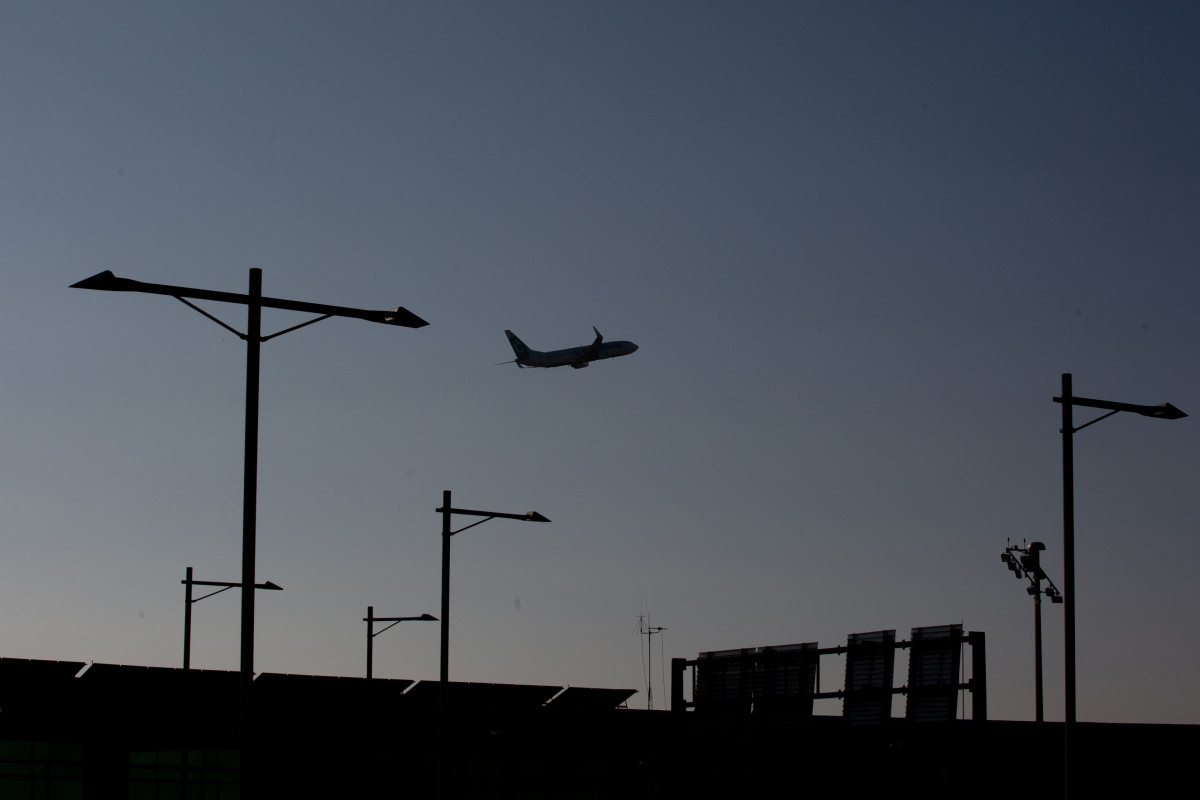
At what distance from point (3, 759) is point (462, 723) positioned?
14.9 meters

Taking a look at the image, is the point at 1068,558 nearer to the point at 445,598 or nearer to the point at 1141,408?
the point at 1141,408

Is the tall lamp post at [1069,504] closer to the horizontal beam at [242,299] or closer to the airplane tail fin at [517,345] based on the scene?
the horizontal beam at [242,299]

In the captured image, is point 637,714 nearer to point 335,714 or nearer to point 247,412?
point 335,714

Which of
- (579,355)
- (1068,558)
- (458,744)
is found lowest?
(458,744)

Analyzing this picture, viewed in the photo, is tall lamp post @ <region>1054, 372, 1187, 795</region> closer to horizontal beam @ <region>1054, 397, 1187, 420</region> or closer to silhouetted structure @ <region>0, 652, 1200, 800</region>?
horizontal beam @ <region>1054, 397, 1187, 420</region>

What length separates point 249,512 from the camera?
22.1 meters

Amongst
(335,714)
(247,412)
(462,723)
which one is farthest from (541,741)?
(247,412)

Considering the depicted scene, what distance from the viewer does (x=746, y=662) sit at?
39812mm

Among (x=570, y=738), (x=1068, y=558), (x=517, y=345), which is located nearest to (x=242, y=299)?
(x=1068, y=558)

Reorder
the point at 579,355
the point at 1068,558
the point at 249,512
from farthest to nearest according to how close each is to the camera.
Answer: the point at 579,355 < the point at 1068,558 < the point at 249,512

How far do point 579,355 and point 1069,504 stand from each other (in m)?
97.2

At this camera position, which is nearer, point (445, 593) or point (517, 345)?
point (445, 593)

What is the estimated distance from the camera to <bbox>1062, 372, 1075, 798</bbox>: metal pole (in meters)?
29.2

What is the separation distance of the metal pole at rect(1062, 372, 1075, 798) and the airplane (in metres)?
92.8
